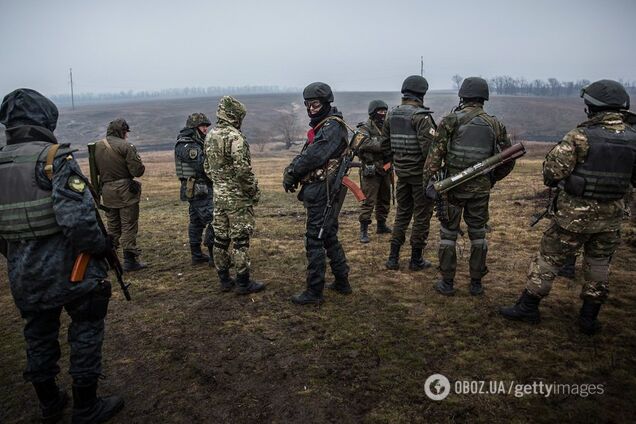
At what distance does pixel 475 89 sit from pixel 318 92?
6.34ft

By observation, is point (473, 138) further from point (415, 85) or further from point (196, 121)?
point (196, 121)

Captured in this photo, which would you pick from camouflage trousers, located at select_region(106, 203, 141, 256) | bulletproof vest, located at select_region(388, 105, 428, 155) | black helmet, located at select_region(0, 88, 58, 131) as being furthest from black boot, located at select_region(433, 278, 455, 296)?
camouflage trousers, located at select_region(106, 203, 141, 256)

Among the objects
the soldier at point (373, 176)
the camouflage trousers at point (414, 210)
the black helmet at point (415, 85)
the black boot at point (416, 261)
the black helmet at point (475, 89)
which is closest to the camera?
the black helmet at point (475, 89)

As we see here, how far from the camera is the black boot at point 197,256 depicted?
705cm

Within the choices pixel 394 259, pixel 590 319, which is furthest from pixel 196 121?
pixel 590 319

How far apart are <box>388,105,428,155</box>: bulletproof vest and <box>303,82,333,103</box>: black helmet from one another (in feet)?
4.60

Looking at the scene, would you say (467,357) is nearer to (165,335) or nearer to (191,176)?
(165,335)

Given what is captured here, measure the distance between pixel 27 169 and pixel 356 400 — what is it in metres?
3.23

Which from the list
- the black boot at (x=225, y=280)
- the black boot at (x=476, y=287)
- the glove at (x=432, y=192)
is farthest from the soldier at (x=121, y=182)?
the black boot at (x=476, y=287)

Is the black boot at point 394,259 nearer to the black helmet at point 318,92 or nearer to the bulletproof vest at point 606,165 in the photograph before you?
the black helmet at point 318,92

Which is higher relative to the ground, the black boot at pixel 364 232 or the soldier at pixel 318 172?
the soldier at pixel 318 172

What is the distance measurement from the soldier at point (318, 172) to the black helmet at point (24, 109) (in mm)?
2599

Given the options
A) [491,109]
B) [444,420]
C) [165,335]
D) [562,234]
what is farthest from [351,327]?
[491,109]

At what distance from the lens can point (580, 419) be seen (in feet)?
10.2
